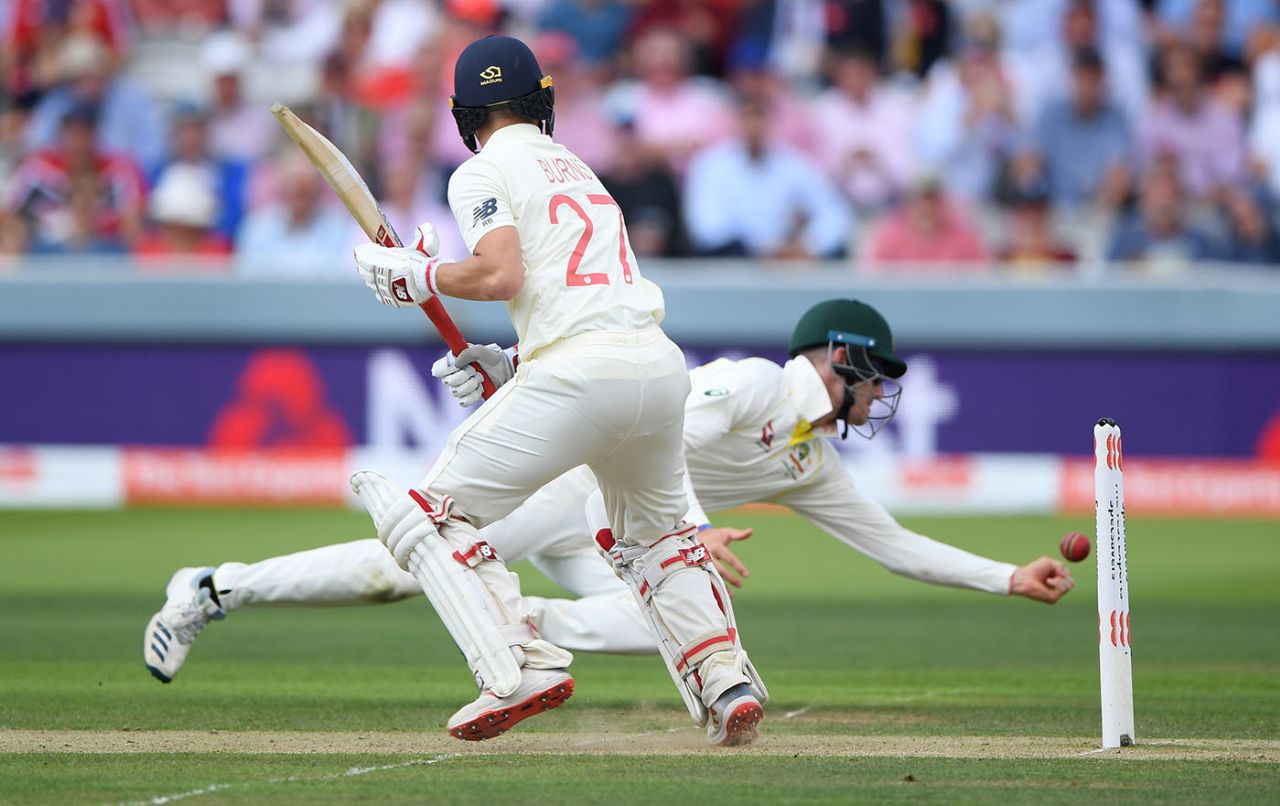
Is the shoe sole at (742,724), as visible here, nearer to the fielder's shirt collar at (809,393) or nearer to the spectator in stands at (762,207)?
the fielder's shirt collar at (809,393)

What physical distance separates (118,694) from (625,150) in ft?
25.2

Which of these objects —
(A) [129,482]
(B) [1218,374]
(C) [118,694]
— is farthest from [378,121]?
(C) [118,694]

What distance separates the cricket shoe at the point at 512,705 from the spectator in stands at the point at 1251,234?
369 inches

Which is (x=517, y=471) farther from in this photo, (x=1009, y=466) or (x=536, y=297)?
(x=1009, y=466)

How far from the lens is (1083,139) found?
44.3 feet

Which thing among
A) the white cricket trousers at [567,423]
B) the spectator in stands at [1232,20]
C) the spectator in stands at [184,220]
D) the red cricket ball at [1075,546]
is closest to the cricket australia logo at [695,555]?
the white cricket trousers at [567,423]

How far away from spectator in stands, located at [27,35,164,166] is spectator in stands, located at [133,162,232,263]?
72cm

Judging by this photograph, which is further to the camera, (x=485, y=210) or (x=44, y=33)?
(x=44, y=33)

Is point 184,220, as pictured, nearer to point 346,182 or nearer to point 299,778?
point 346,182

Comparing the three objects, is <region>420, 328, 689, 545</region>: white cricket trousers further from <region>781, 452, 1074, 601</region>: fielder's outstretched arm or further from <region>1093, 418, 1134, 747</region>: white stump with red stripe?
<region>781, 452, 1074, 601</region>: fielder's outstretched arm

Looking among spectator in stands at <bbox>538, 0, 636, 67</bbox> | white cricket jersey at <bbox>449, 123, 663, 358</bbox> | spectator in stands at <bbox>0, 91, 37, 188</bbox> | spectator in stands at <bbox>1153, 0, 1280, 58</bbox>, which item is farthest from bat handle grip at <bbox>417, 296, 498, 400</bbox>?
spectator in stands at <bbox>0, 91, 37, 188</bbox>

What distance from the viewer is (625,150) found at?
13.1m

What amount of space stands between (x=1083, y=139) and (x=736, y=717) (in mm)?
9457

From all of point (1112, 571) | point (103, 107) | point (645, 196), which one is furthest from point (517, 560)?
point (103, 107)
